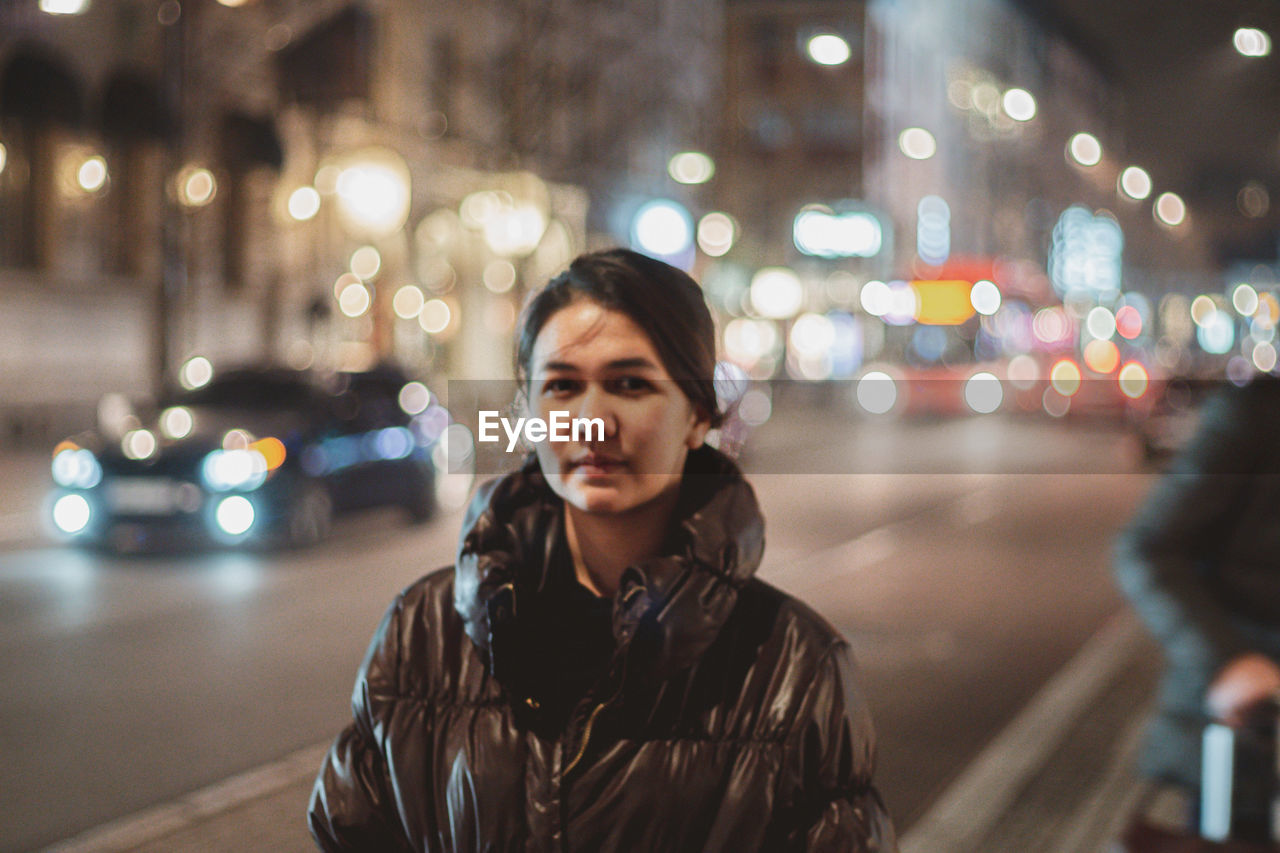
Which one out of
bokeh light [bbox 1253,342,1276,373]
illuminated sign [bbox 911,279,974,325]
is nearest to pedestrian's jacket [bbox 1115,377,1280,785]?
bokeh light [bbox 1253,342,1276,373]

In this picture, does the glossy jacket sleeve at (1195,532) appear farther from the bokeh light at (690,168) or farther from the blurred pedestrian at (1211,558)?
the bokeh light at (690,168)

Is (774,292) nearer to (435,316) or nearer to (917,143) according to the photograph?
(917,143)

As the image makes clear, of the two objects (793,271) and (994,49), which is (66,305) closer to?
(994,49)

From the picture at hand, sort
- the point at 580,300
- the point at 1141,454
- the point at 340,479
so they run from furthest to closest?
the point at 1141,454 → the point at 340,479 → the point at 580,300

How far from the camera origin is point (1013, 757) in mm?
6586

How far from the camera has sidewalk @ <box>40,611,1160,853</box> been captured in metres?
5.26

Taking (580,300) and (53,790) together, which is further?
(53,790)

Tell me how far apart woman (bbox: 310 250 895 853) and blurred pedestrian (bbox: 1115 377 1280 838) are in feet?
4.19

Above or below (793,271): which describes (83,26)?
above

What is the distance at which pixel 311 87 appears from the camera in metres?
25.1

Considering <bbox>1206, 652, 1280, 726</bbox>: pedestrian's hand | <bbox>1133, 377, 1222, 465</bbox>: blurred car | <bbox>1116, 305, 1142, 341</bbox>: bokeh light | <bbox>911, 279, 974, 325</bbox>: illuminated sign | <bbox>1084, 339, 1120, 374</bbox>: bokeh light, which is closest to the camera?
<bbox>1206, 652, 1280, 726</bbox>: pedestrian's hand

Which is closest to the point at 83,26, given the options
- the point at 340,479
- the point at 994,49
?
the point at 340,479

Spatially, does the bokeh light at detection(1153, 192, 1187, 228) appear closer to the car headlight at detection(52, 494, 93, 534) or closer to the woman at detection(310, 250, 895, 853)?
the woman at detection(310, 250, 895, 853)

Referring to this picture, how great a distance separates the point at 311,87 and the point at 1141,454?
16325 mm
